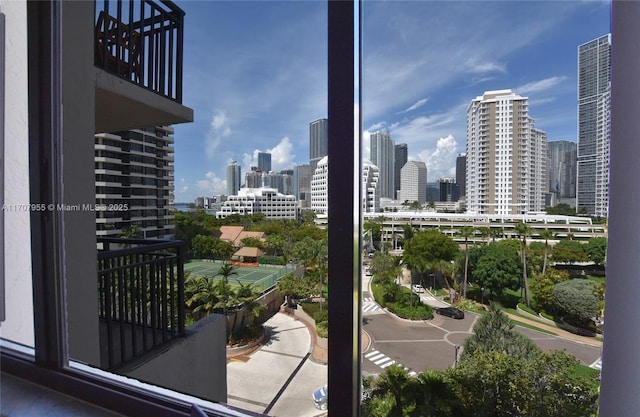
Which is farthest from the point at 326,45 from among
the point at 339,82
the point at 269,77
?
the point at 269,77

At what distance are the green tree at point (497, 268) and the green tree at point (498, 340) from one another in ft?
8.50

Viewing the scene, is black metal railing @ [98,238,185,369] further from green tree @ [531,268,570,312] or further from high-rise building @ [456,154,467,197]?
green tree @ [531,268,570,312]

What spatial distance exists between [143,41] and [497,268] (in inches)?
458

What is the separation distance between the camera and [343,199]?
65 cm

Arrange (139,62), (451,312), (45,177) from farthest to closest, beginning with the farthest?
1. (451,312)
2. (139,62)
3. (45,177)

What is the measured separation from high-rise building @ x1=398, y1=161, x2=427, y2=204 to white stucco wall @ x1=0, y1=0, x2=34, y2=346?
5.32m

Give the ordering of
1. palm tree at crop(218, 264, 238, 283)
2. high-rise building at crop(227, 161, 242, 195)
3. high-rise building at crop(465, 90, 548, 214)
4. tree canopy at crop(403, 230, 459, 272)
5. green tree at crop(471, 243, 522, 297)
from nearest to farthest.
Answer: high-rise building at crop(227, 161, 242, 195)
high-rise building at crop(465, 90, 548, 214)
green tree at crop(471, 243, 522, 297)
palm tree at crop(218, 264, 238, 283)
tree canopy at crop(403, 230, 459, 272)

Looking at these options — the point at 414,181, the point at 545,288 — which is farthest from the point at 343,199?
the point at 545,288

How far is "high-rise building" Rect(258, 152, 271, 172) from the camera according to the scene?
11.3 ft

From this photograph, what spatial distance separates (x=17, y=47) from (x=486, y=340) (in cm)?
779

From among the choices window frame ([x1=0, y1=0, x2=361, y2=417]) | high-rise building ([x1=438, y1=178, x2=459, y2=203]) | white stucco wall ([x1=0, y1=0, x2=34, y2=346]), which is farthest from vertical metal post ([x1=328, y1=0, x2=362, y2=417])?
high-rise building ([x1=438, y1=178, x2=459, y2=203])

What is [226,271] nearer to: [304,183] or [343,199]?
[304,183]

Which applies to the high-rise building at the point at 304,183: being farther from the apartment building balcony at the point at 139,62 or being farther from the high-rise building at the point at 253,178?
the high-rise building at the point at 253,178

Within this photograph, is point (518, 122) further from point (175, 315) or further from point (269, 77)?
point (175, 315)
